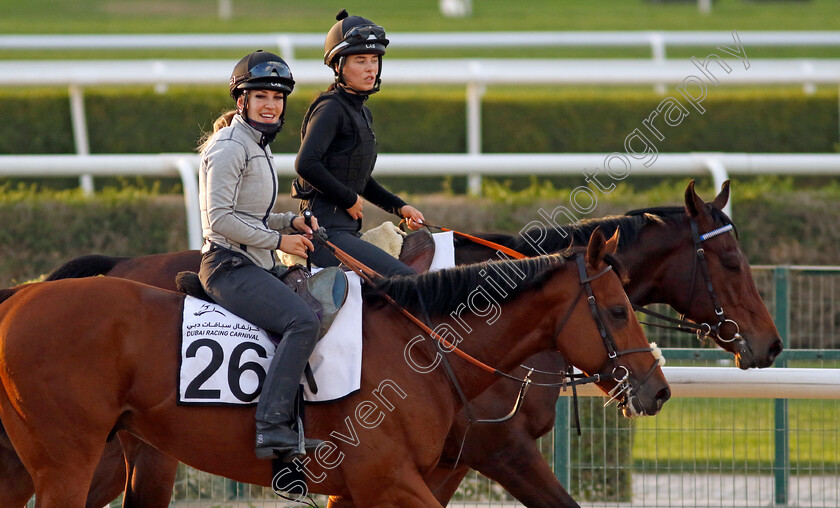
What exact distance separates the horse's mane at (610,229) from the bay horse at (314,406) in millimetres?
1064

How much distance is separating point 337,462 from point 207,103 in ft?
23.8

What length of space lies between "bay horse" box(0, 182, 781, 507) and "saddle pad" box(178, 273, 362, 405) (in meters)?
0.82

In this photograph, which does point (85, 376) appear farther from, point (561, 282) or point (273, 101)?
point (561, 282)

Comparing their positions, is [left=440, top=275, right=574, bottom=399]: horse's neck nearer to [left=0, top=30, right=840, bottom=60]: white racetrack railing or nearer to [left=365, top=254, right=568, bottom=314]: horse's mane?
[left=365, top=254, right=568, bottom=314]: horse's mane

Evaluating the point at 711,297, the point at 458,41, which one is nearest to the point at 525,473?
the point at 711,297

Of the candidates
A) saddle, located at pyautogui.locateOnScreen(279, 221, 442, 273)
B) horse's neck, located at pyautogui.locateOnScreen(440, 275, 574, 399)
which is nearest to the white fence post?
saddle, located at pyautogui.locateOnScreen(279, 221, 442, 273)

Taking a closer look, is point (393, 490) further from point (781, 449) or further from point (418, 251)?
point (781, 449)

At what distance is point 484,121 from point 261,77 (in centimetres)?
682

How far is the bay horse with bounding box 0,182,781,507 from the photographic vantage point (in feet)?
16.1

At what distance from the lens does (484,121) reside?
1095 centimetres

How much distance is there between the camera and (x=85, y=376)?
4023 mm

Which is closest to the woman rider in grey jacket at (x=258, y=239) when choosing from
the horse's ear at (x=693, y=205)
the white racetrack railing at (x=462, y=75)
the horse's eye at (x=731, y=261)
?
the horse's ear at (x=693, y=205)

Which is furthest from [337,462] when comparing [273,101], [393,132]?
[393,132]

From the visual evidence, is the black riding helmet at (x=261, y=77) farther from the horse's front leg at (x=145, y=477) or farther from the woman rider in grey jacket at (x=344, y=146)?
the horse's front leg at (x=145, y=477)
